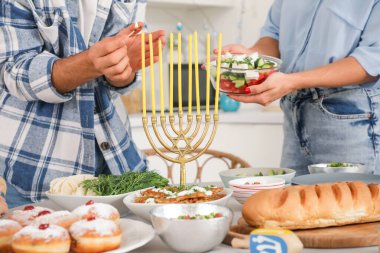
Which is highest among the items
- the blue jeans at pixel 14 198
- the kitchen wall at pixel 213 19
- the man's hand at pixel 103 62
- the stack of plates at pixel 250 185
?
the kitchen wall at pixel 213 19

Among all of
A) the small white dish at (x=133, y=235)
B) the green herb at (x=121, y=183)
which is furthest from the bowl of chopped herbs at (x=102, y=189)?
the small white dish at (x=133, y=235)

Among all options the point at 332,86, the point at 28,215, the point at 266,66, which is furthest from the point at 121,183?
the point at 332,86

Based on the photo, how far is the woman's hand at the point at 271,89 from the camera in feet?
6.08

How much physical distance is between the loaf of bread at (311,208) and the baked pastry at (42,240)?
34 cm

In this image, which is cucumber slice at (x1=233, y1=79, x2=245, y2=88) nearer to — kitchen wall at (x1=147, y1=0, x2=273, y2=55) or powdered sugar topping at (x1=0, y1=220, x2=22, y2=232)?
powdered sugar topping at (x1=0, y1=220, x2=22, y2=232)

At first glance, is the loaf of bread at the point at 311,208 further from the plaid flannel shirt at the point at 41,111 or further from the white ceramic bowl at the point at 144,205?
the plaid flannel shirt at the point at 41,111

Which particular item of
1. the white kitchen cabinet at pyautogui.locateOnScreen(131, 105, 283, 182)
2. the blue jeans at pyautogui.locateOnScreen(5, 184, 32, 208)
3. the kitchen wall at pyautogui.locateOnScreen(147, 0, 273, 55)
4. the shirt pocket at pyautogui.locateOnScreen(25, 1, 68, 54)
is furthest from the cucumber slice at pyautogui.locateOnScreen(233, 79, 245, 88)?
the kitchen wall at pyautogui.locateOnScreen(147, 0, 273, 55)

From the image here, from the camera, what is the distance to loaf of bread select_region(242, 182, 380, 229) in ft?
3.50

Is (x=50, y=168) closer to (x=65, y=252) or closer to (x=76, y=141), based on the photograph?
(x=76, y=141)

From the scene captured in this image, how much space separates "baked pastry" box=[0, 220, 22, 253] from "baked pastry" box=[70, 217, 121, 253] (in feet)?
0.31

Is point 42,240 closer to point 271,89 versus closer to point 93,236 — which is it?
point 93,236

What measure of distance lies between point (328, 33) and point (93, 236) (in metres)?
1.29

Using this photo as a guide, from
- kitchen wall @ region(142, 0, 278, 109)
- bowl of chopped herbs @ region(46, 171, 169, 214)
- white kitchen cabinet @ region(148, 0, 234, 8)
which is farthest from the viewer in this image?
kitchen wall @ region(142, 0, 278, 109)

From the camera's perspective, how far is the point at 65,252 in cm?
91
